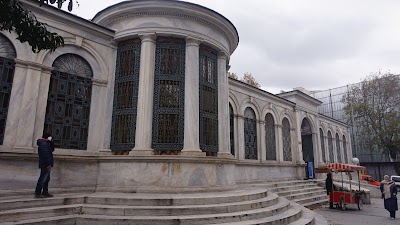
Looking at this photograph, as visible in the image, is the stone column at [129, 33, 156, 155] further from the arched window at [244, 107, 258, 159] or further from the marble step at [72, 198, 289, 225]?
the arched window at [244, 107, 258, 159]

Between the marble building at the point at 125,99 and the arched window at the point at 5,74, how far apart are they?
0.02 metres

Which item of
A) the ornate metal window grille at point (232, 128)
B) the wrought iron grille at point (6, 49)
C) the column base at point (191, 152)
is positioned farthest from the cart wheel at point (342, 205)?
the wrought iron grille at point (6, 49)

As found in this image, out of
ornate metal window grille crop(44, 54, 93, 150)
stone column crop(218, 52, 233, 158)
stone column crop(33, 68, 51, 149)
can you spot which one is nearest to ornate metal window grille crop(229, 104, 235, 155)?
stone column crop(218, 52, 233, 158)

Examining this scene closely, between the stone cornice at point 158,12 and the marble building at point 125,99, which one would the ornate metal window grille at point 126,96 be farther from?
the stone cornice at point 158,12

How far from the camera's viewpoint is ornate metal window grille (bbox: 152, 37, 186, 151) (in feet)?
30.3

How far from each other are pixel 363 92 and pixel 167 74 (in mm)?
29036

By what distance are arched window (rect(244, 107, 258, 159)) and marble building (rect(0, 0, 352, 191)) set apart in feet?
18.7

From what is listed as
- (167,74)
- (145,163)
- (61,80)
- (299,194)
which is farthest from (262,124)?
(61,80)

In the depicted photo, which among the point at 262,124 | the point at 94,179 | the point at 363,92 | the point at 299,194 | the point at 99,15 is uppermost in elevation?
the point at 363,92

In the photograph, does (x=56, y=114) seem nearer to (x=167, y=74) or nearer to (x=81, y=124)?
(x=81, y=124)

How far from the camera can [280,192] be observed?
13.2 meters

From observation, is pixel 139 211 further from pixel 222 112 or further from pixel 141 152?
pixel 222 112

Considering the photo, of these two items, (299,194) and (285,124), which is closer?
(299,194)

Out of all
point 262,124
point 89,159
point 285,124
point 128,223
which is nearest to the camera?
point 128,223
